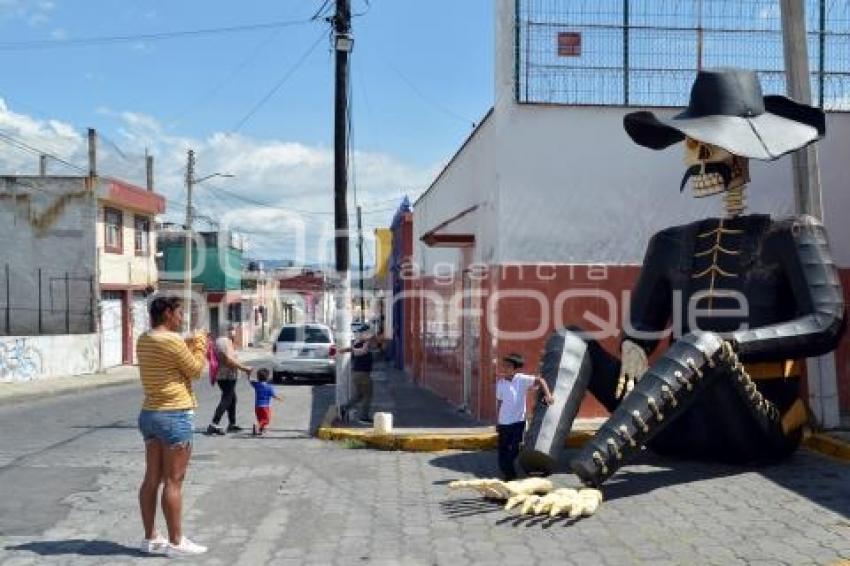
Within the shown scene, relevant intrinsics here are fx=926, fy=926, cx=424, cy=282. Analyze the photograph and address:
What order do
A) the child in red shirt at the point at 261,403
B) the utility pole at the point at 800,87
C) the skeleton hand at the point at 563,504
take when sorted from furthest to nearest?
the child in red shirt at the point at 261,403 < the utility pole at the point at 800,87 < the skeleton hand at the point at 563,504

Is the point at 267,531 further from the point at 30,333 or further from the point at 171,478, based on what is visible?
the point at 30,333

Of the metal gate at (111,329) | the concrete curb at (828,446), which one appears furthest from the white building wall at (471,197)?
the metal gate at (111,329)

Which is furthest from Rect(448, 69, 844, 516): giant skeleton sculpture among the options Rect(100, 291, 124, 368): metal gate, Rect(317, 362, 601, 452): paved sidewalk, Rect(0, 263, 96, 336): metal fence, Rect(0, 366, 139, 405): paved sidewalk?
Rect(0, 263, 96, 336): metal fence

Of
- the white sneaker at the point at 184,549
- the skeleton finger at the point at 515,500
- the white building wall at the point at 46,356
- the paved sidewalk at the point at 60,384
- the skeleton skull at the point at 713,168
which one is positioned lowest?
the paved sidewalk at the point at 60,384

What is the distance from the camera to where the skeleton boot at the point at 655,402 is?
255 inches

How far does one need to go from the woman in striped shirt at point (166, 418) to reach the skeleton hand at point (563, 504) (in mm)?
2229

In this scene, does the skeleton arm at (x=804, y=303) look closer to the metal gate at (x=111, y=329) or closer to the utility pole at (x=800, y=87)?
the utility pole at (x=800, y=87)

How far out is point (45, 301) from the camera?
27828mm

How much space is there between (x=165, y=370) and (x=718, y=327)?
451 centimetres

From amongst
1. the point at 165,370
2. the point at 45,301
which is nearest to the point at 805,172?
the point at 165,370

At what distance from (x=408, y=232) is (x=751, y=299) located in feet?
50.8

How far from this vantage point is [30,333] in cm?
2780

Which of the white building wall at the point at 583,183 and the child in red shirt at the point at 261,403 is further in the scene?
the child in red shirt at the point at 261,403

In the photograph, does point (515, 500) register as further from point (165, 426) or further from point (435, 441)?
point (435, 441)
